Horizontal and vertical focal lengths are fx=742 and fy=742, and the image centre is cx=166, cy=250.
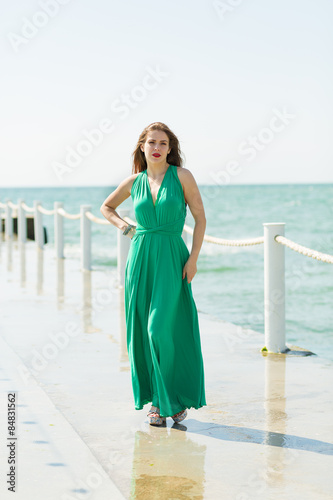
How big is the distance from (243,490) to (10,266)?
1074 cm

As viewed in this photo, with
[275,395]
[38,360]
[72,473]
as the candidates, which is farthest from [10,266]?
[72,473]

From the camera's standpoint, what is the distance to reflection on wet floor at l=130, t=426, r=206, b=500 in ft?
11.1

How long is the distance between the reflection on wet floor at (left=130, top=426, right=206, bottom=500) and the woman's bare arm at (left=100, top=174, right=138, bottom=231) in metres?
1.28

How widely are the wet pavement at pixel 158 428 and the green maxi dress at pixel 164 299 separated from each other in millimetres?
228

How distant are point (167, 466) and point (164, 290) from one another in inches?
40.7

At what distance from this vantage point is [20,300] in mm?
9469

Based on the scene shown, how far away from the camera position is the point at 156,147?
4430 millimetres

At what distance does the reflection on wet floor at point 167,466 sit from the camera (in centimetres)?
338

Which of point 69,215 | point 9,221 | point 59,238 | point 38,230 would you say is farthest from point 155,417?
point 9,221

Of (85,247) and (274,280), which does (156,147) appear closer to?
(274,280)

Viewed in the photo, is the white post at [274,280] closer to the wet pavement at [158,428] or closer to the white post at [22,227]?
the wet pavement at [158,428]

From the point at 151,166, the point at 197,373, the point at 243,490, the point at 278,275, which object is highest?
the point at 151,166

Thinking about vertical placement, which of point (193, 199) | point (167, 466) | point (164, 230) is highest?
point (193, 199)

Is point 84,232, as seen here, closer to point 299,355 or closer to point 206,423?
point 299,355
